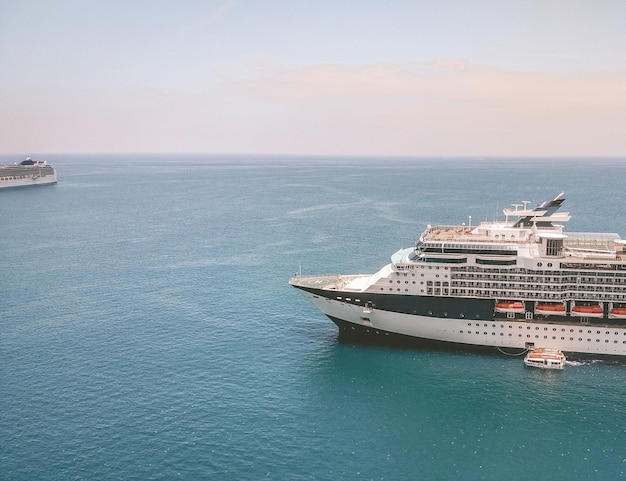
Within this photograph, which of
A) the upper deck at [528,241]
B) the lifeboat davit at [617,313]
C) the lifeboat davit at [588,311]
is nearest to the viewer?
the lifeboat davit at [617,313]

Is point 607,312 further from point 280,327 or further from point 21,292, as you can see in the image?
point 21,292

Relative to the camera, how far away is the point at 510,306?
184 ft

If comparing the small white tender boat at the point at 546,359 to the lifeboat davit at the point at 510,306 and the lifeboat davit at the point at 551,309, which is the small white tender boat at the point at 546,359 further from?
the lifeboat davit at the point at 510,306

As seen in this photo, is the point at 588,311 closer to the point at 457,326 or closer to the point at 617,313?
the point at 617,313

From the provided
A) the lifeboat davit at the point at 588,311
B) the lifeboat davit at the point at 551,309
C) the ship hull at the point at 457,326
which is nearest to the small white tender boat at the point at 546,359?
the ship hull at the point at 457,326

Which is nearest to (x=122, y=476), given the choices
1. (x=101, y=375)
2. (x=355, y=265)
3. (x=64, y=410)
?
(x=64, y=410)

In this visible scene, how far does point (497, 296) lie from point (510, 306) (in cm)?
150

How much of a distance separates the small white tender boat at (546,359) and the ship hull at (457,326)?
1.86 metres

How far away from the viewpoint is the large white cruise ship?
180 feet

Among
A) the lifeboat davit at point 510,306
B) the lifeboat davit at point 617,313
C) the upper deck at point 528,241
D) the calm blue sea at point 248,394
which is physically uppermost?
the upper deck at point 528,241

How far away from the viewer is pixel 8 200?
180 m

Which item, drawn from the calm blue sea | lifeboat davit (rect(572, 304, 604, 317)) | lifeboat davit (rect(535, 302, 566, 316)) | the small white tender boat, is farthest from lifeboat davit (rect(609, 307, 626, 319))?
the small white tender boat

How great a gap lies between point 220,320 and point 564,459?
38.2 meters

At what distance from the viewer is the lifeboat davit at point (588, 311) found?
54.6 m
